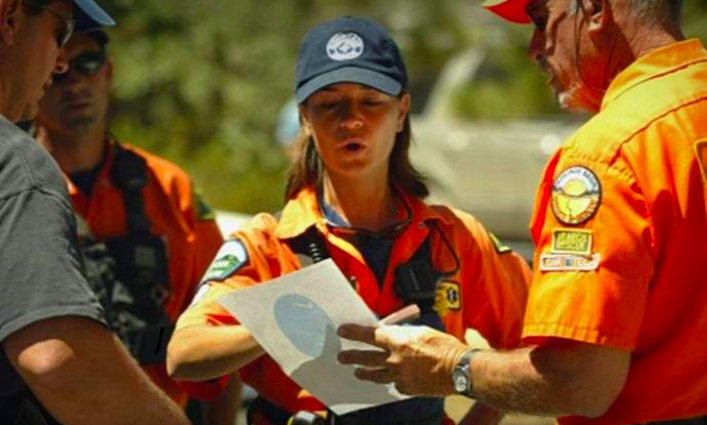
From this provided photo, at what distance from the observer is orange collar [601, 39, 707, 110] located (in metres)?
3.08

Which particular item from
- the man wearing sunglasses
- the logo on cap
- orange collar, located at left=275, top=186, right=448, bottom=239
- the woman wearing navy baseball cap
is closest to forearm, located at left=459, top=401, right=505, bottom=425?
the woman wearing navy baseball cap

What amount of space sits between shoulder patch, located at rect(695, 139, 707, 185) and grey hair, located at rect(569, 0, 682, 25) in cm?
31

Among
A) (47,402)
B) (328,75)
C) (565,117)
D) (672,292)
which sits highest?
(328,75)

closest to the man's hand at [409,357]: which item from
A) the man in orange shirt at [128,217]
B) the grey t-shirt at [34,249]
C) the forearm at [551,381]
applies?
the forearm at [551,381]

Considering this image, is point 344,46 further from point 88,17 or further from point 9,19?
point 9,19

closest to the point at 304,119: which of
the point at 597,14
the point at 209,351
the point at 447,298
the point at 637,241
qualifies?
the point at 447,298

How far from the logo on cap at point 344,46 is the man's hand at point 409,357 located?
0.85 metres

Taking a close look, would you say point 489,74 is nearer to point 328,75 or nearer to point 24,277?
point 328,75

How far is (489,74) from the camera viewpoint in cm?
1738

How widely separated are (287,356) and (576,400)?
0.86 meters

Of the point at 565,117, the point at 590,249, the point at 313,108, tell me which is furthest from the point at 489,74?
the point at 590,249

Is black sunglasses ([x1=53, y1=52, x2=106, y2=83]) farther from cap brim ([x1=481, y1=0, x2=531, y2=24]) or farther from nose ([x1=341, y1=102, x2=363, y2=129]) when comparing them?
cap brim ([x1=481, y1=0, x2=531, y2=24])

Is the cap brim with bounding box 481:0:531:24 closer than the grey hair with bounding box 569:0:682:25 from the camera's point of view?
No

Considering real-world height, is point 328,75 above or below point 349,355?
above
